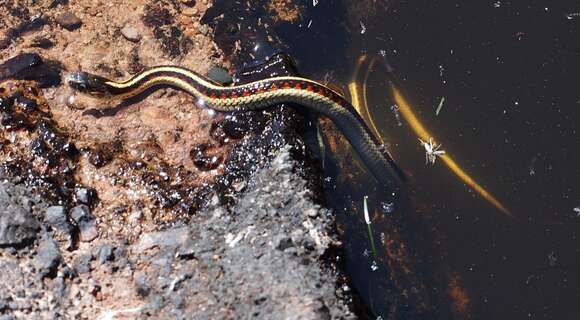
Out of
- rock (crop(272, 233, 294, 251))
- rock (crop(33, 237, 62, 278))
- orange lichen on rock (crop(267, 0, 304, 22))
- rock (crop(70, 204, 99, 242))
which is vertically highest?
orange lichen on rock (crop(267, 0, 304, 22))

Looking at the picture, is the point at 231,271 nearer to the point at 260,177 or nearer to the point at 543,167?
the point at 260,177

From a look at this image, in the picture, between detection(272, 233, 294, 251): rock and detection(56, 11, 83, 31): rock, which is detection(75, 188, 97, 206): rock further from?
detection(56, 11, 83, 31): rock

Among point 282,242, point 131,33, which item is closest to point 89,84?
point 131,33

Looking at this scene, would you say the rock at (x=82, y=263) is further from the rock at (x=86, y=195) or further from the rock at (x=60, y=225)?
the rock at (x=86, y=195)

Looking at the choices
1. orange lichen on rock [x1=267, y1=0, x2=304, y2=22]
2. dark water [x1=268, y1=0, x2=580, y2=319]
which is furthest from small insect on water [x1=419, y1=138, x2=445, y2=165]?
orange lichen on rock [x1=267, y1=0, x2=304, y2=22]

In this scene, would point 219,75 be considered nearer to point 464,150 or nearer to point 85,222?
point 85,222

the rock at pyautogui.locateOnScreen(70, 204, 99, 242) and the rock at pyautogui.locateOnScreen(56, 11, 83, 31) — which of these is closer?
the rock at pyautogui.locateOnScreen(70, 204, 99, 242)

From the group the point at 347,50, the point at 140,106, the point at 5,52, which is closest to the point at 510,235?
the point at 347,50
